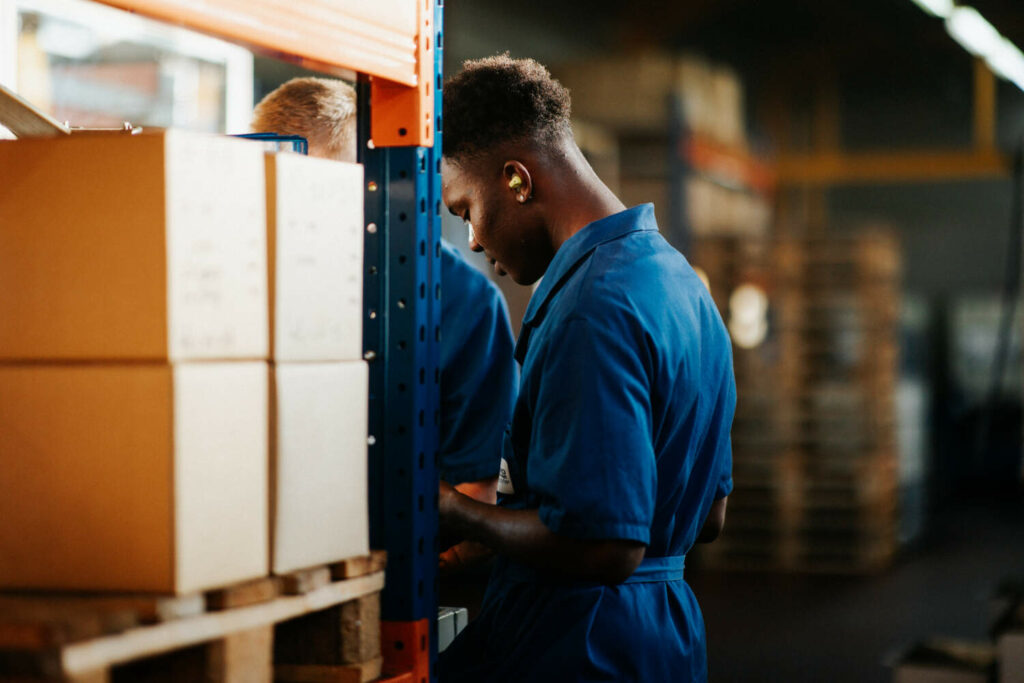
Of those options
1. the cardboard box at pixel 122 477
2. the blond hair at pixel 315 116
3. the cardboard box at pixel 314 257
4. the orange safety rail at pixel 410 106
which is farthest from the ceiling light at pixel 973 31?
the cardboard box at pixel 122 477

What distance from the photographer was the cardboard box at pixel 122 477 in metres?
1.54

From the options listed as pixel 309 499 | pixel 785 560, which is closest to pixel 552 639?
pixel 309 499

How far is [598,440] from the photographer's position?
6.28 feet

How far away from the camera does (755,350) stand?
10.7 meters

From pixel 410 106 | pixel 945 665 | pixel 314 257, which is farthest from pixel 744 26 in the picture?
pixel 314 257

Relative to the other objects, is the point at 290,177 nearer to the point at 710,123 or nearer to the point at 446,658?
the point at 446,658

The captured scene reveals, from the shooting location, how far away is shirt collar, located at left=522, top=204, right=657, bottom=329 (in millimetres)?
2209

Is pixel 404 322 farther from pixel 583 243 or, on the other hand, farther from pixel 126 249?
pixel 126 249

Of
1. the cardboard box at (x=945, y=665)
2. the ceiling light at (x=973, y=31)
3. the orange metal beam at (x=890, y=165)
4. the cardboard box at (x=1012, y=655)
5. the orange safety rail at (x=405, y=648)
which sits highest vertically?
the ceiling light at (x=973, y=31)

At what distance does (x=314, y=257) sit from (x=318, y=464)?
317 mm

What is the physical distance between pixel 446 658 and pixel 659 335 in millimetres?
774

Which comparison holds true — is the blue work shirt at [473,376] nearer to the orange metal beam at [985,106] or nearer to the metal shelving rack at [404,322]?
the metal shelving rack at [404,322]

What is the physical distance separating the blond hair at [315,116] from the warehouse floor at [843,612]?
496cm

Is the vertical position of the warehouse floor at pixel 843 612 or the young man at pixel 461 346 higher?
the young man at pixel 461 346
